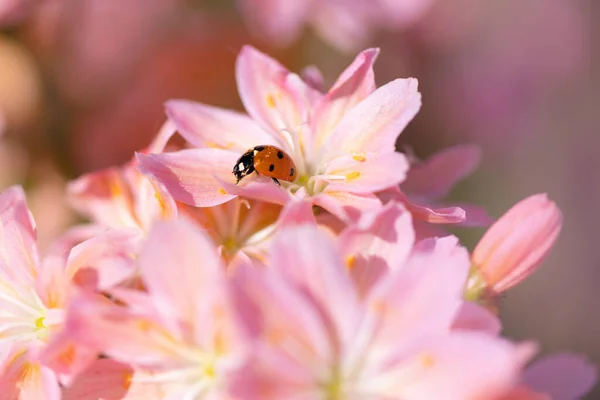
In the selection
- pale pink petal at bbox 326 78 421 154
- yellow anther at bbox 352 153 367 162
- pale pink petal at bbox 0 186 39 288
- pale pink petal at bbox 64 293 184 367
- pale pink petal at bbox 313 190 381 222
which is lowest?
pale pink petal at bbox 64 293 184 367

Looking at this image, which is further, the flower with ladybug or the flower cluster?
the flower with ladybug

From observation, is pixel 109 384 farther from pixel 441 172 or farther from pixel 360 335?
pixel 441 172

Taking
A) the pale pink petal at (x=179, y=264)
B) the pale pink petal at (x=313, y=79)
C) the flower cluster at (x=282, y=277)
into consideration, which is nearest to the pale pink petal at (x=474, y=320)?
→ the flower cluster at (x=282, y=277)

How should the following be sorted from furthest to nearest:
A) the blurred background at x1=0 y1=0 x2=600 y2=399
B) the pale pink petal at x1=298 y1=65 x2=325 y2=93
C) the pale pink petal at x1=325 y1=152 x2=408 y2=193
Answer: the blurred background at x1=0 y1=0 x2=600 y2=399, the pale pink petal at x1=298 y1=65 x2=325 y2=93, the pale pink petal at x1=325 y1=152 x2=408 y2=193

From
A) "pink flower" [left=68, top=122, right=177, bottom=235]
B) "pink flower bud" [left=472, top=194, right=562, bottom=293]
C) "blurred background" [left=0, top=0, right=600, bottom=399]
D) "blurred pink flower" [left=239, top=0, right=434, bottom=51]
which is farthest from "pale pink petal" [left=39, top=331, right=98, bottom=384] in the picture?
"blurred pink flower" [left=239, top=0, right=434, bottom=51]

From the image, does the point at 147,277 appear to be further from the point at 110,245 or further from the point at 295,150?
the point at 295,150

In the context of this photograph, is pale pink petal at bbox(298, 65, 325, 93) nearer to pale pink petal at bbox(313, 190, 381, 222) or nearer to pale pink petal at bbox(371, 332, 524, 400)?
pale pink petal at bbox(313, 190, 381, 222)

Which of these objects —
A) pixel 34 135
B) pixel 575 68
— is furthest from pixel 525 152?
pixel 34 135

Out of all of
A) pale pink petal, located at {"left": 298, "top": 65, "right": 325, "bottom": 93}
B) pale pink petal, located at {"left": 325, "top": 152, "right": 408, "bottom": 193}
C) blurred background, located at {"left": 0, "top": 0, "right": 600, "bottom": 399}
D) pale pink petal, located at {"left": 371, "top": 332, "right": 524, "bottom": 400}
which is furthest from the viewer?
blurred background, located at {"left": 0, "top": 0, "right": 600, "bottom": 399}
